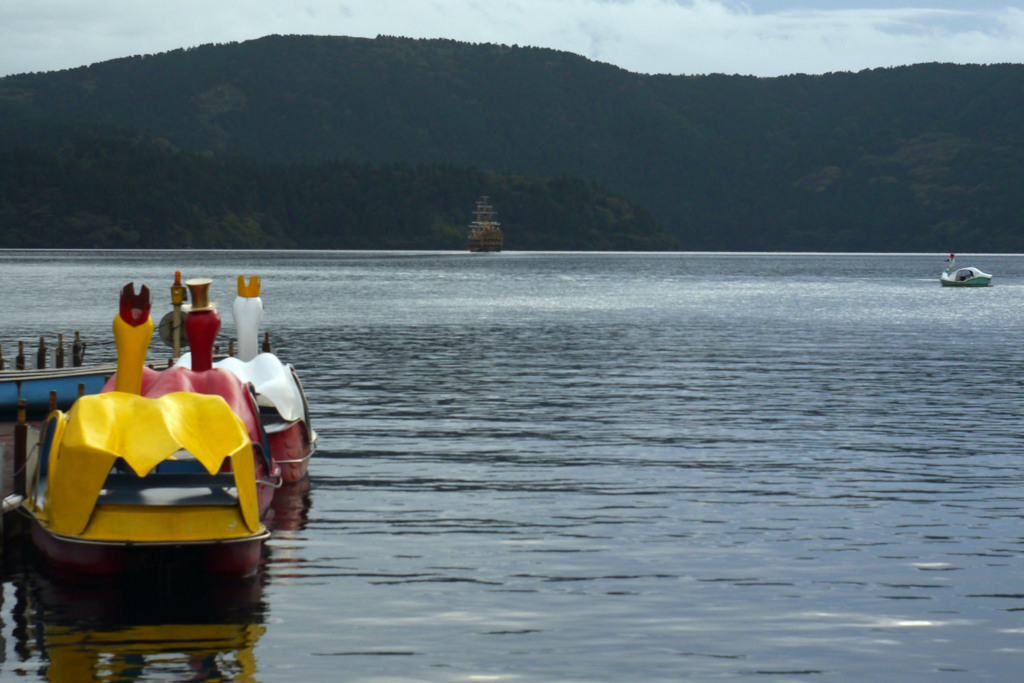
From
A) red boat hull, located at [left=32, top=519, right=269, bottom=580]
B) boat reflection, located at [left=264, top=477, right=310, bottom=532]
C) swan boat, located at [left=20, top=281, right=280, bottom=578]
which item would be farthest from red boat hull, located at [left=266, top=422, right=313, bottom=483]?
red boat hull, located at [left=32, top=519, right=269, bottom=580]

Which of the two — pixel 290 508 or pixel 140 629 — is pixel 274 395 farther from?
pixel 140 629

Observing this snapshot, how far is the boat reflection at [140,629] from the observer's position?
1332cm

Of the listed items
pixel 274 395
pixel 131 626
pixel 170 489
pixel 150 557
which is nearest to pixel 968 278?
pixel 274 395

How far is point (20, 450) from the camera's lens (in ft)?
62.6

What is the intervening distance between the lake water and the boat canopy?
1.13 metres

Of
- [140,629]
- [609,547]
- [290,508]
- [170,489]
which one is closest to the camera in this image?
[140,629]

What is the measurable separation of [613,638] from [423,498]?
7.97m

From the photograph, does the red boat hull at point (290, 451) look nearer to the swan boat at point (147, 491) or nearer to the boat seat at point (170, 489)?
the swan boat at point (147, 491)

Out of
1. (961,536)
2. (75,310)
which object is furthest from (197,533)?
(75,310)

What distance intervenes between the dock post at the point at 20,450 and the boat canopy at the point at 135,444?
259 cm

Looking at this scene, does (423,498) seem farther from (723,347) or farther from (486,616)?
(723,347)

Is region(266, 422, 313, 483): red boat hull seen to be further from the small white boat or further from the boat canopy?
the small white boat

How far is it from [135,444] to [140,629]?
2224 mm

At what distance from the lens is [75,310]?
85188 mm
